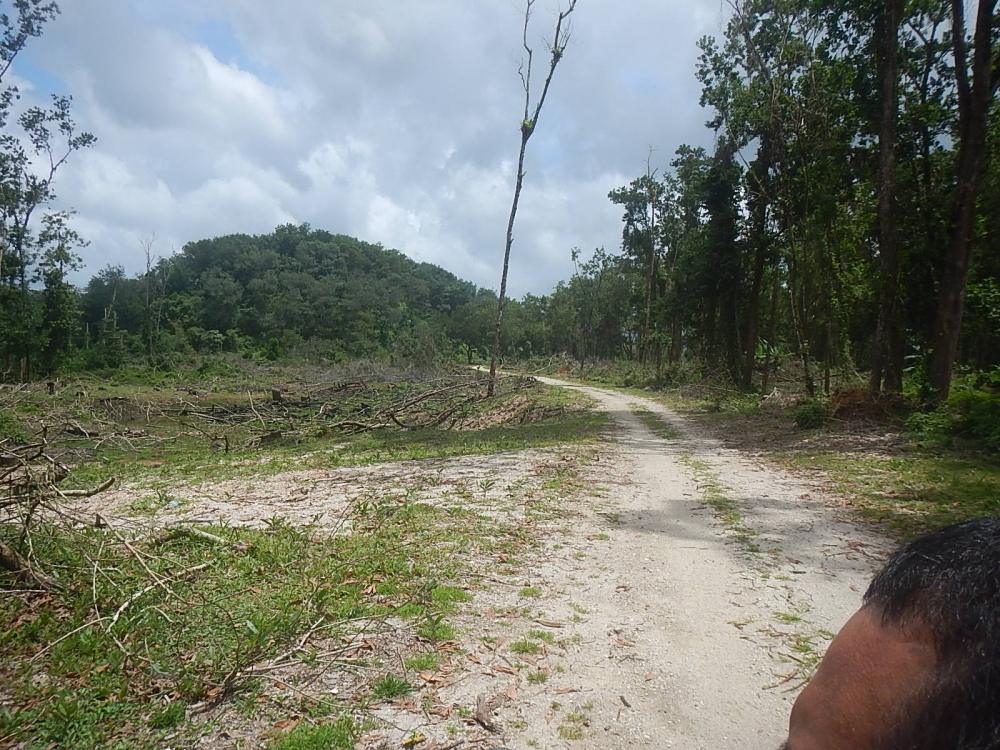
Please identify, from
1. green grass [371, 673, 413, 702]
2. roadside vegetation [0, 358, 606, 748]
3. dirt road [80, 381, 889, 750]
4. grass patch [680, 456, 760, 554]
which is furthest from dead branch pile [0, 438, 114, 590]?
grass patch [680, 456, 760, 554]

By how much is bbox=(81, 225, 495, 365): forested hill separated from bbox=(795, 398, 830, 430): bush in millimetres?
32762

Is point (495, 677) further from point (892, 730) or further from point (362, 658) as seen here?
point (892, 730)

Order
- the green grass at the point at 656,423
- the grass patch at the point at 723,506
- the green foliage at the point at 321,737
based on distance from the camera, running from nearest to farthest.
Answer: the green foliage at the point at 321,737
the grass patch at the point at 723,506
the green grass at the point at 656,423

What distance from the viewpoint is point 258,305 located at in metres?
68.8

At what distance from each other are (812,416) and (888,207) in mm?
5144

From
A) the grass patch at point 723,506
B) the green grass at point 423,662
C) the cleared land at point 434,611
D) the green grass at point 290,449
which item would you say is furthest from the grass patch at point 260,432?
the green grass at point 423,662

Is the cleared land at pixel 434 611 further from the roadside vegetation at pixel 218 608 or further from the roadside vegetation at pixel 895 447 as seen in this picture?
the roadside vegetation at pixel 895 447

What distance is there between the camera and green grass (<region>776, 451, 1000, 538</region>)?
252 inches

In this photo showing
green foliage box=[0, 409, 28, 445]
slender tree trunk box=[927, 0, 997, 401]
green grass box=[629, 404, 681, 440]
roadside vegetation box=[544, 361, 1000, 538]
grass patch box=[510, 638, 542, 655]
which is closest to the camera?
grass patch box=[510, 638, 542, 655]

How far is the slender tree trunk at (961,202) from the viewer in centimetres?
1099

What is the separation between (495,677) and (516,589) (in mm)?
1260

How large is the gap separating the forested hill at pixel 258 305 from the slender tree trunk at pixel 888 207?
3355 centimetres

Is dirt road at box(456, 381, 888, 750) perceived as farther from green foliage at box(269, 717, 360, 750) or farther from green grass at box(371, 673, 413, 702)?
green foliage at box(269, 717, 360, 750)

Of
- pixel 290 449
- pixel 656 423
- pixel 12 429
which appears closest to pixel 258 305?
pixel 12 429
